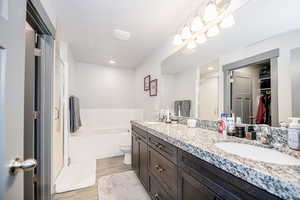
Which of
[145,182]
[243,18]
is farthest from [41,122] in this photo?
[243,18]

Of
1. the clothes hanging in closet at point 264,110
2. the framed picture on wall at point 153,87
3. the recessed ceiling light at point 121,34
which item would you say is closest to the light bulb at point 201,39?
the clothes hanging in closet at point 264,110

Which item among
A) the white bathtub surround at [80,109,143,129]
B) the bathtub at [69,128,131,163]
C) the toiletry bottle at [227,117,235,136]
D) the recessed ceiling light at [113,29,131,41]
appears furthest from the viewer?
the white bathtub surround at [80,109,143,129]

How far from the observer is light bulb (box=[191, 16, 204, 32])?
1.57 m

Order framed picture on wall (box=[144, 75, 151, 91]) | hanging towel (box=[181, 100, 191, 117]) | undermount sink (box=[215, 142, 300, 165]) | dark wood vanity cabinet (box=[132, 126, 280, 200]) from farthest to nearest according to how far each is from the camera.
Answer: framed picture on wall (box=[144, 75, 151, 91])
hanging towel (box=[181, 100, 191, 117])
undermount sink (box=[215, 142, 300, 165])
dark wood vanity cabinet (box=[132, 126, 280, 200])

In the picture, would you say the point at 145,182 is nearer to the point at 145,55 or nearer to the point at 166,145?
the point at 166,145

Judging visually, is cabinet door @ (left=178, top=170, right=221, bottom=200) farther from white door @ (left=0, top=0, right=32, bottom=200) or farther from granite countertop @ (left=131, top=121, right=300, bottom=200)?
white door @ (left=0, top=0, right=32, bottom=200)

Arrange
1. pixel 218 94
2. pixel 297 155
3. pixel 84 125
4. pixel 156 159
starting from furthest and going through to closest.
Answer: pixel 84 125 < pixel 218 94 < pixel 156 159 < pixel 297 155

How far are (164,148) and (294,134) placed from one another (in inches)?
33.7

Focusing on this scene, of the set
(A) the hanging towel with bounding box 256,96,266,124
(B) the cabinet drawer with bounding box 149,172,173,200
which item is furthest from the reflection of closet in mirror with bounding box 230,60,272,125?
(B) the cabinet drawer with bounding box 149,172,173,200

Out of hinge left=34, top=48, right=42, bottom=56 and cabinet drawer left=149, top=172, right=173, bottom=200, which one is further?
hinge left=34, top=48, right=42, bottom=56

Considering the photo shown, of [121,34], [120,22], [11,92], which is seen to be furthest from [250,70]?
[121,34]

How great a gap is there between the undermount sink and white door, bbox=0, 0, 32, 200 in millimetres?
1002

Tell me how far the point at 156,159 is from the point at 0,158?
1.17 m

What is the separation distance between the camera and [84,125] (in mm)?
3609
